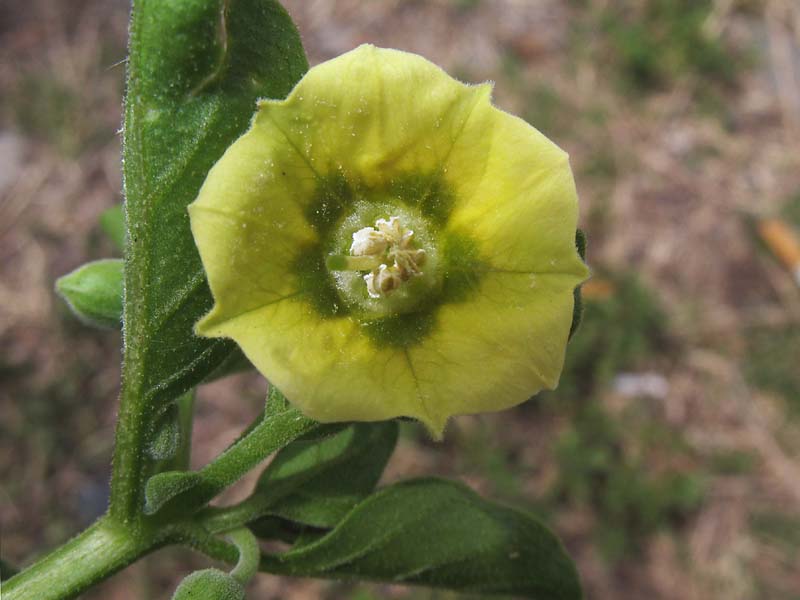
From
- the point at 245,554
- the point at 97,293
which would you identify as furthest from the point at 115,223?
the point at 245,554

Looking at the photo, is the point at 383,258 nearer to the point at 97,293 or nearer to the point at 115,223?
the point at 97,293

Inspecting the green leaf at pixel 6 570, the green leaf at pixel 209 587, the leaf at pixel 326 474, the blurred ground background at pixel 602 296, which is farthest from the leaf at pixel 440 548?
the blurred ground background at pixel 602 296

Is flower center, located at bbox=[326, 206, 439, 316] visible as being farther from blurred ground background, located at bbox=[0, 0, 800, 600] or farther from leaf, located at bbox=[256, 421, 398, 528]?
blurred ground background, located at bbox=[0, 0, 800, 600]

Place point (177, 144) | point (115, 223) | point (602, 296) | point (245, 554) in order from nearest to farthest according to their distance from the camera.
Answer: point (177, 144)
point (245, 554)
point (115, 223)
point (602, 296)

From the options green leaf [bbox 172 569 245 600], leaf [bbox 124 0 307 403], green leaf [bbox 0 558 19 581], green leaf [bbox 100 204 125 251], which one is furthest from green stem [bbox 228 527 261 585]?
green leaf [bbox 100 204 125 251]

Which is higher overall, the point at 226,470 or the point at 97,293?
the point at 97,293

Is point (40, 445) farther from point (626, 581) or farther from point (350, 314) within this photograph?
point (350, 314)

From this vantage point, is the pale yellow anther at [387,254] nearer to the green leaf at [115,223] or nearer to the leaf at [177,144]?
the leaf at [177,144]
